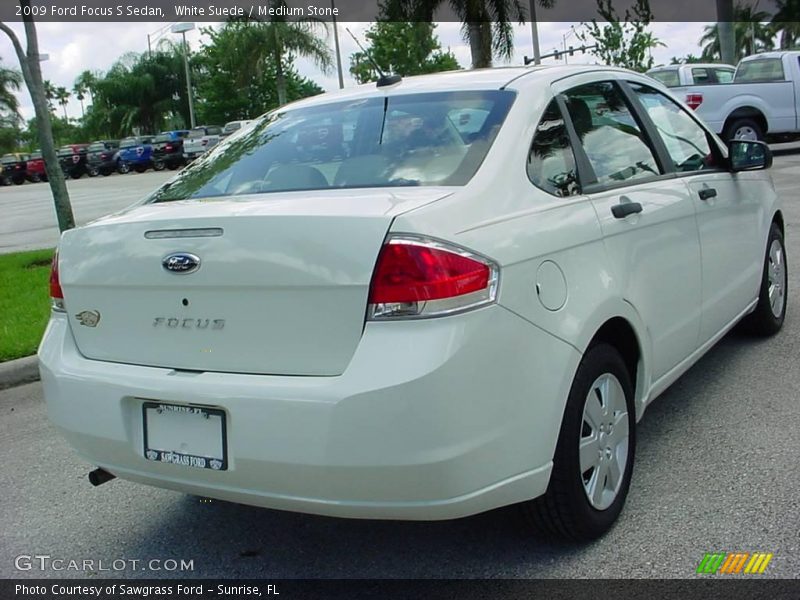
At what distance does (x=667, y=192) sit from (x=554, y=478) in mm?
1503

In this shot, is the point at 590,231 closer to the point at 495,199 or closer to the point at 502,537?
the point at 495,199

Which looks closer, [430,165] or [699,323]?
[430,165]

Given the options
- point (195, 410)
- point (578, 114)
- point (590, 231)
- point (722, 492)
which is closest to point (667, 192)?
point (578, 114)

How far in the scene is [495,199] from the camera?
2695mm

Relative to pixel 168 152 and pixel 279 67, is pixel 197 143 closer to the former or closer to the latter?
pixel 168 152

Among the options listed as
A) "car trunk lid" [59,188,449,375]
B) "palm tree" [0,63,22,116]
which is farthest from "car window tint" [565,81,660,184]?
"palm tree" [0,63,22,116]

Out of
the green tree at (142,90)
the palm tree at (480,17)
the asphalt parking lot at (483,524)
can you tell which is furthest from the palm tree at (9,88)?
the asphalt parking lot at (483,524)

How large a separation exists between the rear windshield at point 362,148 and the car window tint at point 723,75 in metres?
15.6

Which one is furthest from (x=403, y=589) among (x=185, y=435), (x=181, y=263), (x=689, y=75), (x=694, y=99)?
(x=689, y=75)

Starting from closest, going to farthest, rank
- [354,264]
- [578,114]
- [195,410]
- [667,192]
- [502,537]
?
1. [354,264]
2. [195,410]
3. [502,537]
4. [578,114]
5. [667,192]

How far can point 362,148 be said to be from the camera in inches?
125

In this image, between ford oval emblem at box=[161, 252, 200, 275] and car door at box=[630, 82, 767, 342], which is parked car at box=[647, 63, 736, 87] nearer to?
car door at box=[630, 82, 767, 342]

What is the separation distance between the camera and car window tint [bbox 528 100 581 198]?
2.97m
